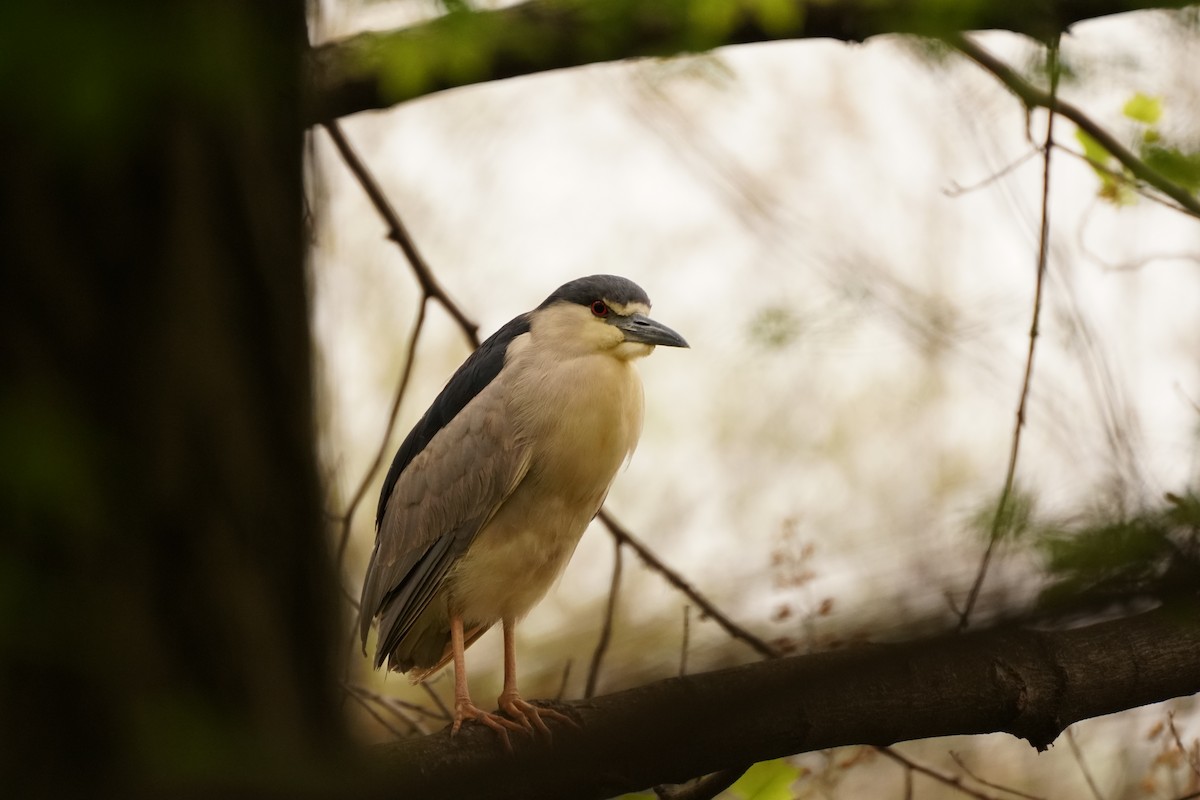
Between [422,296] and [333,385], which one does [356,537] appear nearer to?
[422,296]

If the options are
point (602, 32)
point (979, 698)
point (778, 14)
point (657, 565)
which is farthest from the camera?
point (657, 565)

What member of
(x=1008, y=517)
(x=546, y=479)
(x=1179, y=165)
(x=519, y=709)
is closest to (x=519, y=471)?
(x=546, y=479)

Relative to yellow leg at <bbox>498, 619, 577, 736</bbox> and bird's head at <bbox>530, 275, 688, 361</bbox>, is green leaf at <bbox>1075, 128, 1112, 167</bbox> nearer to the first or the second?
bird's head at <bbox>530, 275, 688, 361</bbox>

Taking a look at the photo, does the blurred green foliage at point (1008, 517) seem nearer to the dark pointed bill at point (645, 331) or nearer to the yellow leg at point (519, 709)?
the yellow leg at point (519, 709)

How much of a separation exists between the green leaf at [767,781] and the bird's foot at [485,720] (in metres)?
0.60

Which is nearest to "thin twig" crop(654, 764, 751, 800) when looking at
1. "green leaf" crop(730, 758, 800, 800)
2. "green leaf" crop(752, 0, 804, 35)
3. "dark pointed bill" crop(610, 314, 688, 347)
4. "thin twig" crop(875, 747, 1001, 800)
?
"green leaf" crop(730, 758, 800, 800)

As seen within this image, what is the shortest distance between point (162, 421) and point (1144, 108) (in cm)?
248

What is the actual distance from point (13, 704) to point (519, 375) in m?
2.83

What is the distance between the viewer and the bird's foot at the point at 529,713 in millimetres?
3090

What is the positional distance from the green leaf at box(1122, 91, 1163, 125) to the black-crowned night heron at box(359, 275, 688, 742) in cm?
134

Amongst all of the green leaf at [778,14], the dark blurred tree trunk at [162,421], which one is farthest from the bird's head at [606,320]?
the dark blurred tree trunk at [162,421]

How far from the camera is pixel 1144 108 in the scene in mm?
2850

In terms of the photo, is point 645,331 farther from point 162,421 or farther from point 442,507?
point 162,421

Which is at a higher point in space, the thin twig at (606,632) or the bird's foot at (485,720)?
the thin twig at (606,632)
